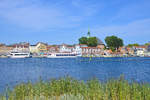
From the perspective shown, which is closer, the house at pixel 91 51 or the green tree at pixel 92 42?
the house at pixel 91 51

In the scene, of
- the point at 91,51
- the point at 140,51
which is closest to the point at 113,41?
the point at 91,51

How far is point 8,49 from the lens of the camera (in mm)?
153125

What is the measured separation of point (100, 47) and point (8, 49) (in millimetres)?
74665

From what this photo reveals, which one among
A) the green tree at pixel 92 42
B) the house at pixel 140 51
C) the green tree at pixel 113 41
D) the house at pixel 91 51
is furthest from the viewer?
the house at pixel 140 51

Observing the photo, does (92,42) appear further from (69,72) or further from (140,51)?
(69,72)

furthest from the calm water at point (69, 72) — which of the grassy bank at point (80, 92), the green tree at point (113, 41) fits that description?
the green tree at point (113, 41)

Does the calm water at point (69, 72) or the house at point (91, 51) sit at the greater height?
the house at point (91, 51)

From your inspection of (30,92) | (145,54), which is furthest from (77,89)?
(145,54)

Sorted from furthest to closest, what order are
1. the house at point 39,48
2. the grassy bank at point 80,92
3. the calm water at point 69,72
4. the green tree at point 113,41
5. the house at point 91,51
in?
the house at point 39,48, the house at point 91,51, the green tree at point 113,41, the calm water at point 69,72, the grassy bank at point 80,92

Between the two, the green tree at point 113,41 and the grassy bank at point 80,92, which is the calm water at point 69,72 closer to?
the grassy bank at point 80,92

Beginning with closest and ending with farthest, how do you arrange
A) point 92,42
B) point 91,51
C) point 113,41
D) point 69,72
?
1. point 69,72
2. point 113,41
3. point 91,51
4. point 92,42

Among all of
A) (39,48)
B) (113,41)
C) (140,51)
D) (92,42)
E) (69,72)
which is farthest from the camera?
(140,51)

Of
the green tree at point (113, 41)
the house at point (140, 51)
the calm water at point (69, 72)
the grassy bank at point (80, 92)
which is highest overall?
the green tree at point (113, 41)

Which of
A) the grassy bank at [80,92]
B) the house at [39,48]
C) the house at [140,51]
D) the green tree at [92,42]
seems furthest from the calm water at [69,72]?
the house at [140,51]
